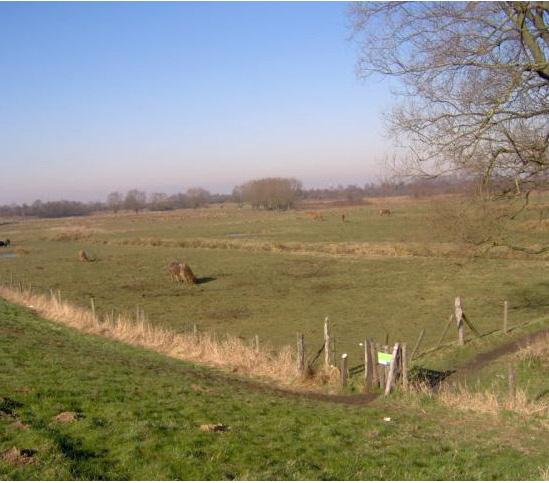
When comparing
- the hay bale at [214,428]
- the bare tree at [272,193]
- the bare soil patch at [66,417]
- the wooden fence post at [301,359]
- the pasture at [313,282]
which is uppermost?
the bare tree at [272,193]

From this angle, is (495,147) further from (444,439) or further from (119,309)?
(119,309)

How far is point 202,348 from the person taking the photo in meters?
18.2

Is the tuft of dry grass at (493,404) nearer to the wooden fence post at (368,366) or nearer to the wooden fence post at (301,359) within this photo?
the wooden fence post at (368,366)

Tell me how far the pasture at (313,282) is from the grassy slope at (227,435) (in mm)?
6565

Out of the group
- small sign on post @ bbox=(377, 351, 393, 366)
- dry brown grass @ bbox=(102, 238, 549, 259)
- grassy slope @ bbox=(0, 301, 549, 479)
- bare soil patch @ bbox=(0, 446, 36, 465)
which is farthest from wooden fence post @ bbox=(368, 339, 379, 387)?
dry brown grass @ bbox=(102, 238, 549, 259)

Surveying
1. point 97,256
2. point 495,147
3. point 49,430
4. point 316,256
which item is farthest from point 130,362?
point 97,256

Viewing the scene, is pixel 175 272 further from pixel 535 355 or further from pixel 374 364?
pixel 535 355

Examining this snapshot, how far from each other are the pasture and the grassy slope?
21.5ft

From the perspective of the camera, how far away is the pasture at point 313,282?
23.7 m

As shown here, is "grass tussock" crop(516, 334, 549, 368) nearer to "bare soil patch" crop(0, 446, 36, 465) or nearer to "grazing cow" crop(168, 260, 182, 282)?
"bare soil patch" crop(0, 446, 36, 465)

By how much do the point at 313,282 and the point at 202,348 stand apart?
19.2 meters

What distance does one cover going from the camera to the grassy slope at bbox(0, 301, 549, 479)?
272 inches

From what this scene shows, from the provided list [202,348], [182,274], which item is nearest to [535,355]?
[202,348]

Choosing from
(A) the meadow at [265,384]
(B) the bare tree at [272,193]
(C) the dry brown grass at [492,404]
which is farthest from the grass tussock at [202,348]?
(B) the bare tree at [272,193]
